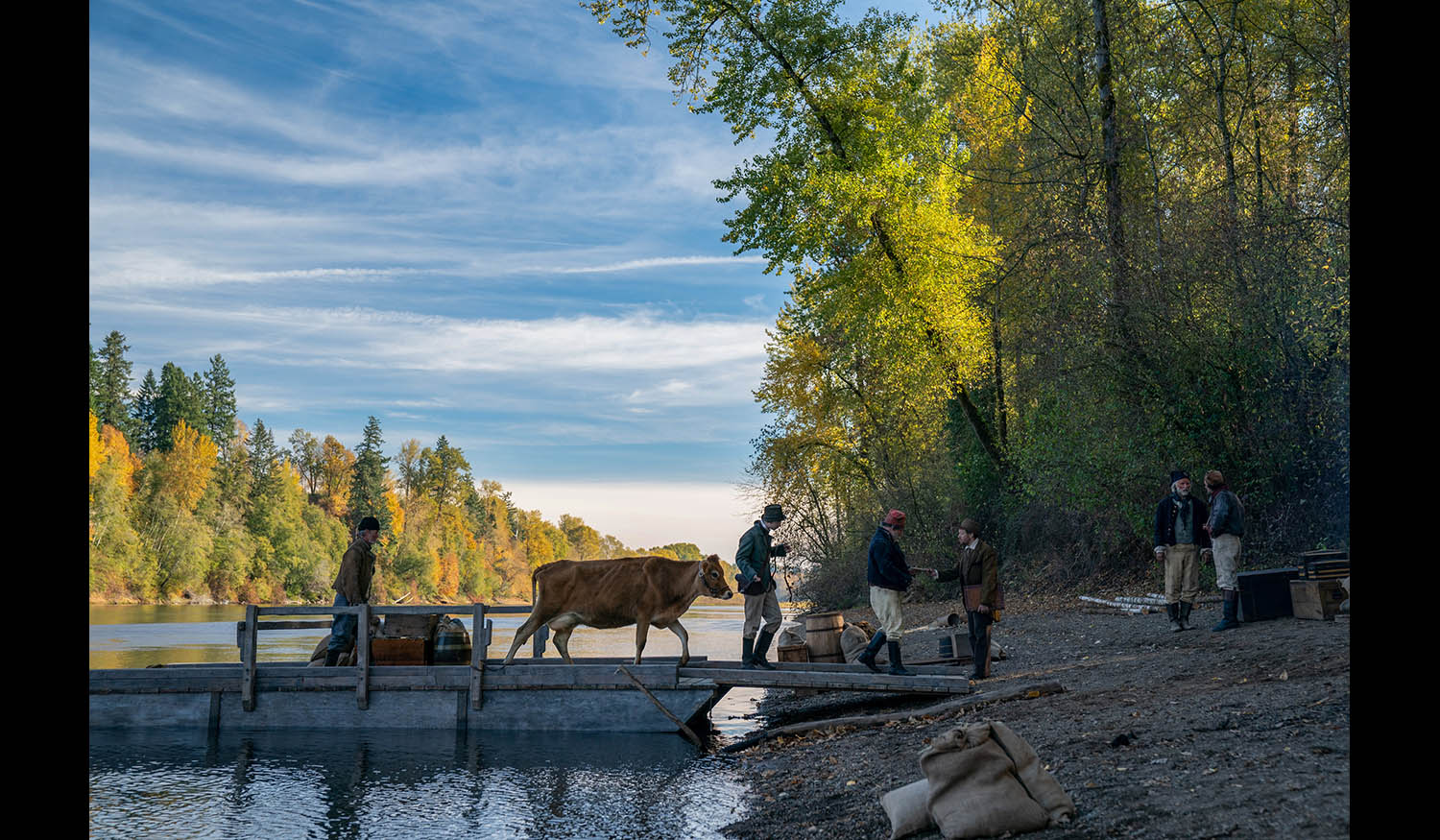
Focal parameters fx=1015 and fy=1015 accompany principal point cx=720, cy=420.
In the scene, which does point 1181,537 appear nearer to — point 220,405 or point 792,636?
point 792,636

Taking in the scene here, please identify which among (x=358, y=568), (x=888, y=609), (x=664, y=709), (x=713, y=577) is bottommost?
(x=664, y=709)

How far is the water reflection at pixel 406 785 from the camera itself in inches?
405

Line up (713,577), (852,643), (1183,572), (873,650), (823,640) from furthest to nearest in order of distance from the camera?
(852,643)
(823,640)
(1183,572)
(713,577)
(873,650)

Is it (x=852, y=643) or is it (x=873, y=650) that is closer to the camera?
(x=873, y=650)

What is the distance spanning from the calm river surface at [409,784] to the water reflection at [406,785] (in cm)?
2

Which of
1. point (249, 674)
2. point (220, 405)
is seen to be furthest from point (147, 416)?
point (249, 674)

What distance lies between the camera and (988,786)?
6.88 m

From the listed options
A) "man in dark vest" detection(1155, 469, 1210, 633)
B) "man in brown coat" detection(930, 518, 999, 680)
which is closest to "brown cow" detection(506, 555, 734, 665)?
"man in brown coat" detection(930, 518, 999, 680)

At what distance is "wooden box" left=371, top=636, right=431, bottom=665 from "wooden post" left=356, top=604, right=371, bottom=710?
11.1 inches

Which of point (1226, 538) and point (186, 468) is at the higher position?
point (186, 468)

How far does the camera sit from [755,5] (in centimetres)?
2777

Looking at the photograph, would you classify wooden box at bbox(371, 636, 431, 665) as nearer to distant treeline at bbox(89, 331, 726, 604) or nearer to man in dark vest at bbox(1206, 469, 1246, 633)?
man in dark vest at bbox(1206, 469, 1246, 633)

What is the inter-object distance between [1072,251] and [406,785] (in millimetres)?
19003

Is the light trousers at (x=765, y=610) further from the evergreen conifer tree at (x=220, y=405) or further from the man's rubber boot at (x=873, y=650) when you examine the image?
the evergreen conifer tree at (x=220, y=405)
